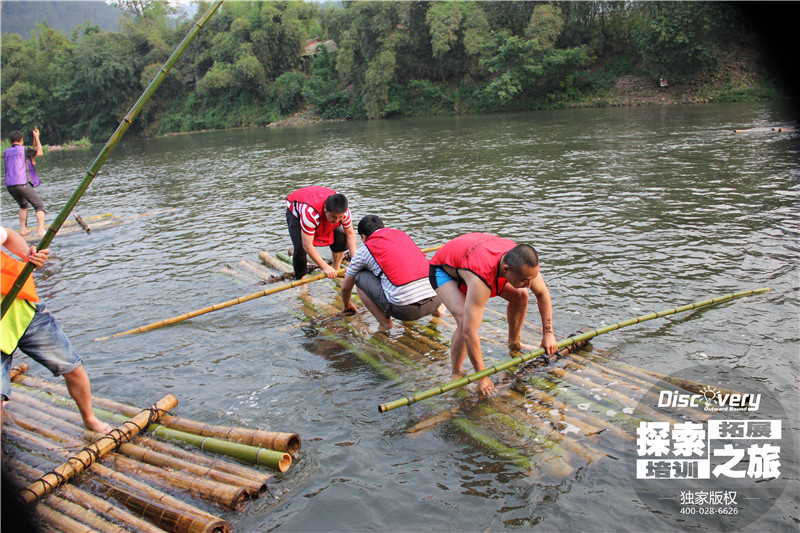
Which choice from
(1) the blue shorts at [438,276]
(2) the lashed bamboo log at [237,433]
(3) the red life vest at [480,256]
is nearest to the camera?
(2) the lashed bamboo log at [237,433]

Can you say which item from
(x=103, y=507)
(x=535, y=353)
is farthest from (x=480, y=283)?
(x=103, y=507)

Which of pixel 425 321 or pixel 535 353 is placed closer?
pixel 535 353

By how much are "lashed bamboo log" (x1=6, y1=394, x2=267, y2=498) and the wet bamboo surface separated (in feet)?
5.18

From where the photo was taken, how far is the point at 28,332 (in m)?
4.58

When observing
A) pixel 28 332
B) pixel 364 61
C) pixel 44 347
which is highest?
pixel 364 61

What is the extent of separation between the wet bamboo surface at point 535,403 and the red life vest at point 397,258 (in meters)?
0.88

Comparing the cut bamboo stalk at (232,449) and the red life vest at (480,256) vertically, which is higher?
the red life vest at (480,256)

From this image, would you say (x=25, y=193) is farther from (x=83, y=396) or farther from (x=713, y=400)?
(x=713, y=400)

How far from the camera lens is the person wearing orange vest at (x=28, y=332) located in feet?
14.5

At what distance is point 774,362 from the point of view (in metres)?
5.75

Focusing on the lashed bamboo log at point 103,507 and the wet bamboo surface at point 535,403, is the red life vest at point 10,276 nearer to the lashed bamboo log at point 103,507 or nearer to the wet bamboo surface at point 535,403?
the lashed bamboo log at point 103,507

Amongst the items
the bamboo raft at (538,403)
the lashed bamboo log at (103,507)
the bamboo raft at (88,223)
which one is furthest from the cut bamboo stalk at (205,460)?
the bamboo raft at (88,223)

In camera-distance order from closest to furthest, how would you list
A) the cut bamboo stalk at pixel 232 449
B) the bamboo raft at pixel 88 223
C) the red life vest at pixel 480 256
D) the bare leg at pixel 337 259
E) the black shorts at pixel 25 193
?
the cut bamboo stalk at pixel 232 449, the red life vest at pixel 480 256, the bare leg at pixel 337 259, the black shorts at pixel 25 193, the bamboo raft at pixel 88 223

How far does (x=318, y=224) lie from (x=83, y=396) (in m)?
4.00
